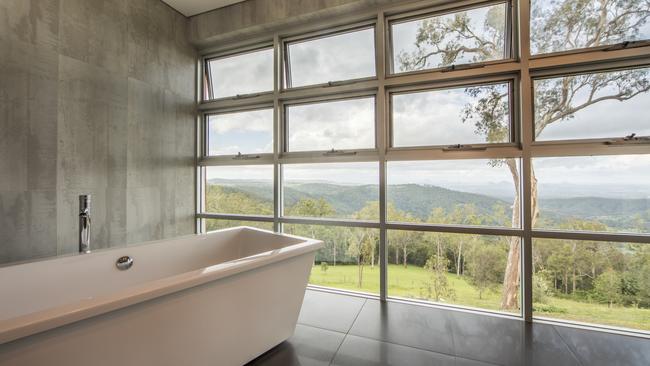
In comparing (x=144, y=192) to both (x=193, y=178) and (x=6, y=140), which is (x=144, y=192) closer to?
(x=193, y=178)

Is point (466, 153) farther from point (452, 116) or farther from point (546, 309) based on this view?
point (546, 309)

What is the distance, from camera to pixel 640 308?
6.29 ft

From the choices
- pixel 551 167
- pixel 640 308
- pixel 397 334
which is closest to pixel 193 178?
pixel 397 334

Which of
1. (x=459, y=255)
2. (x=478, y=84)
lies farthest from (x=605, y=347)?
(x=478, y=84)

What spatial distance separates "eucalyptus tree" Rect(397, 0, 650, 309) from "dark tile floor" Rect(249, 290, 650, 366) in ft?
1.31

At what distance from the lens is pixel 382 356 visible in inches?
64.8

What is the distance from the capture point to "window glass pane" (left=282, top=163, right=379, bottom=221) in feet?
8.50

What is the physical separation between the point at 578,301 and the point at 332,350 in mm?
1800

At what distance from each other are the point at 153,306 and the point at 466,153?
224 cm

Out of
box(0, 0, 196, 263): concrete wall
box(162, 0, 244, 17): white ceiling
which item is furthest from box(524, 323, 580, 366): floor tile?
box(162, 0, 244, 17): white ceiling

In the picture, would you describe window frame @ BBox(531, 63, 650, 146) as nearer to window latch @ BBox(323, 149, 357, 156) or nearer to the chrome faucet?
window latch @ BBox(323, 149, 357, 156)

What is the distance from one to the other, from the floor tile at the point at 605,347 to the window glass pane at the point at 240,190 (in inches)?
98.9

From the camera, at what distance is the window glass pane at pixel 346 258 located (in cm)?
257

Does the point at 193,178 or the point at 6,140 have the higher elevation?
the point at 6,140
